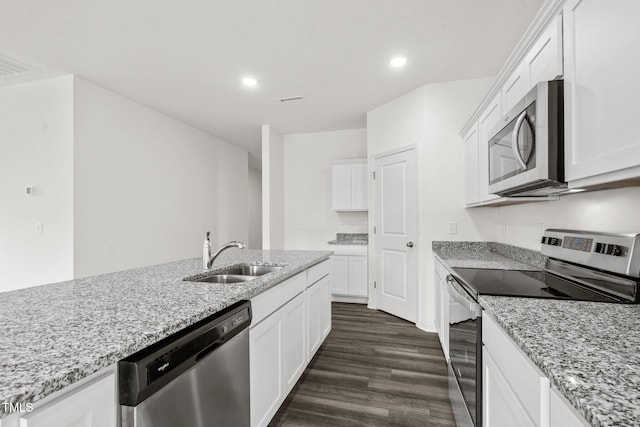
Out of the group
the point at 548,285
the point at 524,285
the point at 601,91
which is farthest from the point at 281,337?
the point at 601,91

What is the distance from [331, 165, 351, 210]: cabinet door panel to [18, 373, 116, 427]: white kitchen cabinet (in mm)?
4057

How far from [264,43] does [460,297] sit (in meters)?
2.42

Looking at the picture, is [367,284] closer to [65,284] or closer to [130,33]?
[65,284]

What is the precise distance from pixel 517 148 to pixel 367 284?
311 cm

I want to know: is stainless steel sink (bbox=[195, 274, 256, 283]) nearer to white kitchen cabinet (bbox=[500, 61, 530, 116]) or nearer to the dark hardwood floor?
the dark hardwood floor

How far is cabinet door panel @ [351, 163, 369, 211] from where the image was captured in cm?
458

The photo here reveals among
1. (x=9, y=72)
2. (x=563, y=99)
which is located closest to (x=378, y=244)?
(x=563, y=99)

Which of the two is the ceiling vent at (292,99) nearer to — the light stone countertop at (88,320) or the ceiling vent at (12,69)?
the ceiling vent at (12,69)

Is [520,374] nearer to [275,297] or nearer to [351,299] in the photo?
[275,297]

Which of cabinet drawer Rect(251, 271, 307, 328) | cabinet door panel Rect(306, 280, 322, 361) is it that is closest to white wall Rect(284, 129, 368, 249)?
cabinet door panel Rect(306, 280, 322, 361)

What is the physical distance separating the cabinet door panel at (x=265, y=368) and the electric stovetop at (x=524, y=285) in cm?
103

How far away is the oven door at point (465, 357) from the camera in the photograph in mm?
1286

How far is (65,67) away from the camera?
2877mm

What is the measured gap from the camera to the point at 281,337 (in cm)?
175
